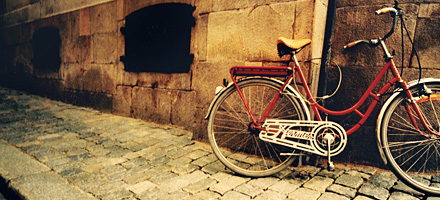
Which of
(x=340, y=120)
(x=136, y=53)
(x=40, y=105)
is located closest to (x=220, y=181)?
(x=340, y=120)

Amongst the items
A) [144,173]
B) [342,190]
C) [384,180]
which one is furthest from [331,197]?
[144,173]

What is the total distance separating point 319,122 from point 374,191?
776 mm

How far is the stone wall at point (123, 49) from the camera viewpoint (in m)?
3.20

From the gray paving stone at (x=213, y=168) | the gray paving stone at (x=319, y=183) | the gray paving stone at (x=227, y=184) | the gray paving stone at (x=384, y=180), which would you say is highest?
the gray paving stone at (x=384, y=180)

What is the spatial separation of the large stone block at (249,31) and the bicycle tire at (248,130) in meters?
0.48

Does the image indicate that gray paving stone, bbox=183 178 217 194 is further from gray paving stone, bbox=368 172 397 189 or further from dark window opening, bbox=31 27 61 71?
dark window opening, bbox=31 27 61 71

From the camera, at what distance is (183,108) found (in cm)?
458

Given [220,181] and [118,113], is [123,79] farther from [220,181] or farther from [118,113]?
[220,181]

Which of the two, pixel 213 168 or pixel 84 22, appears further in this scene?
pixel 84 22

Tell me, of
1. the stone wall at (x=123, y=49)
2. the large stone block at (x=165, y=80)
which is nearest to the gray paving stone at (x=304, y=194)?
the stone wall at (x=123, y=49)

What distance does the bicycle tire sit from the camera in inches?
106

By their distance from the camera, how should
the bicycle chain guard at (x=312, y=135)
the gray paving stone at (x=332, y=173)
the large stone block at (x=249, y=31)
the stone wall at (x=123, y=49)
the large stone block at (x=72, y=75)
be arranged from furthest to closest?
1. the large stone block at (x=72, y=75)
2. the stone wall at (x=123, y=49)
3. the large stone block at (x=249, y=31)
4. the gray paving stone at (x=332, y=173)
5. the bicycle chain guard at (x=312, y=135)

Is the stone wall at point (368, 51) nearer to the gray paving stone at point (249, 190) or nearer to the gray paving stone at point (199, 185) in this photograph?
the gray paving stone at point (249, 190)

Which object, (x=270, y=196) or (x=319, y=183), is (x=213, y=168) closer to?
(x=270, y=196)
